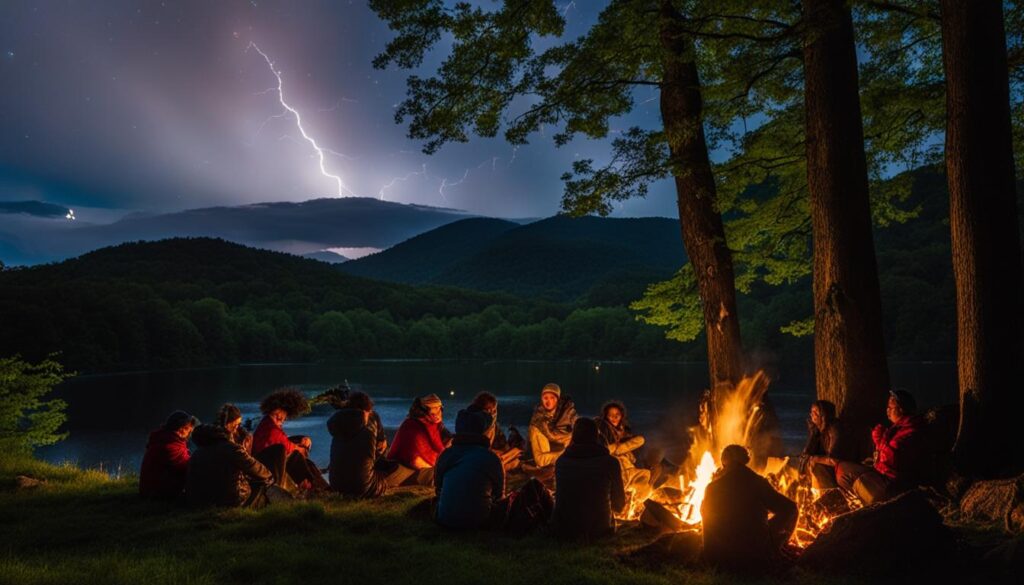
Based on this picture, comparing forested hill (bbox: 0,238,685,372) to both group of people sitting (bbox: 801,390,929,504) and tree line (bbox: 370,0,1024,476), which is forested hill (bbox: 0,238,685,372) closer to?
tree line (bbox: 370,0,1024,476)

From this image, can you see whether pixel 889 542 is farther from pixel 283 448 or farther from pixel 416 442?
pixel 283 448

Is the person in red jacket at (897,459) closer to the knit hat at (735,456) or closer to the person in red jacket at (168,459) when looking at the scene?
the knit hat at (735,456)

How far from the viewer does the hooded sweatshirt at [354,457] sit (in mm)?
8438

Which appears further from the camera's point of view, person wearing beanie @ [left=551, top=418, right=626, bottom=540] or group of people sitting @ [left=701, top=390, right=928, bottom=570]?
person wearing beanie @ [left=551, top=418, right=626, bottom=540]

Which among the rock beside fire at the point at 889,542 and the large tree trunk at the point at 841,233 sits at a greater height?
the large tree trunk at the point at 841,233

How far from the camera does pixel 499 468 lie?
677 centimetres

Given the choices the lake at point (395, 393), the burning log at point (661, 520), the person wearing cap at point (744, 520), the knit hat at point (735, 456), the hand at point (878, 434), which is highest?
the knit hat at point (735, 456)

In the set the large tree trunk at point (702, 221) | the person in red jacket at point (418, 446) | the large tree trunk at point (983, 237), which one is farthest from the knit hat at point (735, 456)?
the large tree trunk at point (702, 221)

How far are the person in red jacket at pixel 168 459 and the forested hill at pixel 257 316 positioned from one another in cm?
7603

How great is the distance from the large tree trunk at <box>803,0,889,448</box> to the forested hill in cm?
8053

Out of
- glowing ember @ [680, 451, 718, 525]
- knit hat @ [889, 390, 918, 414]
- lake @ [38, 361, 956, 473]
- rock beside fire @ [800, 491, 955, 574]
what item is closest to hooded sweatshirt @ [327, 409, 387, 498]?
glowing ember @ [680, 451, 718, 525]

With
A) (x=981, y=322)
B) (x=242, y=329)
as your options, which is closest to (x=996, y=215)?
(x=981, y=322)

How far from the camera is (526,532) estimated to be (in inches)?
257

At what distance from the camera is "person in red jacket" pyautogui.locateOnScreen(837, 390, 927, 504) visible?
7141 millimetres
